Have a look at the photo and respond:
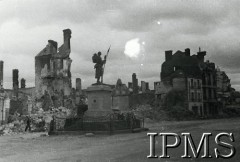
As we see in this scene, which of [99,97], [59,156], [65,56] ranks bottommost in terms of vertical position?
[59,156]

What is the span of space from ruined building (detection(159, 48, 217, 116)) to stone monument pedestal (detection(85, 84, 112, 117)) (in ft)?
121

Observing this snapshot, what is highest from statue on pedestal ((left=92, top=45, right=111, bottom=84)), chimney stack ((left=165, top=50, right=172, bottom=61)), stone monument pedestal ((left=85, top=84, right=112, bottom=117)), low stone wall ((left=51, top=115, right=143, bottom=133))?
chimney stack ((left=165, top=50, right=172, bottom=61))

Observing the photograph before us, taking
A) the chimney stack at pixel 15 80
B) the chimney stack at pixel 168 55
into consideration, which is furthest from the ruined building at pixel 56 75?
the chimney stack at pixel 168 55

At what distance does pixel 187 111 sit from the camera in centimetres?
5184

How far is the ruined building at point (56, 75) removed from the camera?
41.9 metres

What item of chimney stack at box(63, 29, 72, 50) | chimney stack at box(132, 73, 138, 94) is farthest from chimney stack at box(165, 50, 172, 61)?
chimney stack at box(63, 29, 72, 50)

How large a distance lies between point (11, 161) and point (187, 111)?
45.4 m

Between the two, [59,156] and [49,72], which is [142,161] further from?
[49,72]

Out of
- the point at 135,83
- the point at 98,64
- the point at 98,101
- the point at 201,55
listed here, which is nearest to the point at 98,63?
the point at 98,64

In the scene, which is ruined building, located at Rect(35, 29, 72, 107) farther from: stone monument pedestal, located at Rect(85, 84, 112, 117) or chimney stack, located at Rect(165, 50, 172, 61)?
chimney stack, located at Rect(165, 50, 172, 61)

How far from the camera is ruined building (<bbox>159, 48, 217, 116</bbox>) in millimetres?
56094

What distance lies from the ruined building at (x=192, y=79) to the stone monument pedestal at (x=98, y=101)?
36820mm

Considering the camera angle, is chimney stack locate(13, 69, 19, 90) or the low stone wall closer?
the low stone wall

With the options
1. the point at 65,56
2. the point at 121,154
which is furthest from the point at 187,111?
the point at 121,154
